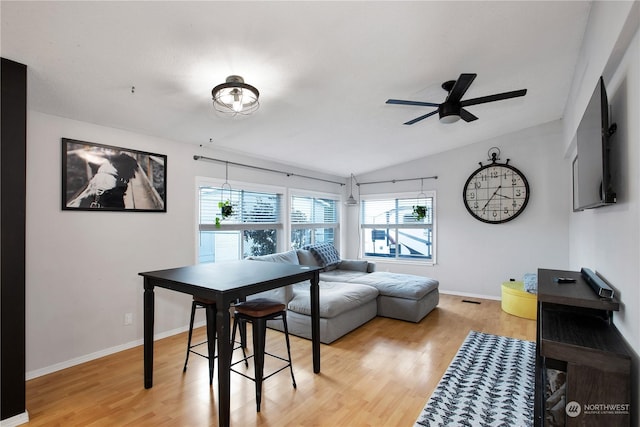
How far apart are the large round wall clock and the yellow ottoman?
123 centimetres

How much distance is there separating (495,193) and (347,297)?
10.8 feet

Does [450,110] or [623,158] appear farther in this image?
[450,110]

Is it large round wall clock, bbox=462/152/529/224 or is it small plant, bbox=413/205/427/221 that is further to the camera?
small plant, bbox=413/205/427/221

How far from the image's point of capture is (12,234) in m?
2.10

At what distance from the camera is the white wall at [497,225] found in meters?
4.87

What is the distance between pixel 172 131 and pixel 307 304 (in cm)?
244

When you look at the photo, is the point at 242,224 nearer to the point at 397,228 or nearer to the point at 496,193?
the point at 397,228

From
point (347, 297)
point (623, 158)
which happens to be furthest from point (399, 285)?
point (623, 158)

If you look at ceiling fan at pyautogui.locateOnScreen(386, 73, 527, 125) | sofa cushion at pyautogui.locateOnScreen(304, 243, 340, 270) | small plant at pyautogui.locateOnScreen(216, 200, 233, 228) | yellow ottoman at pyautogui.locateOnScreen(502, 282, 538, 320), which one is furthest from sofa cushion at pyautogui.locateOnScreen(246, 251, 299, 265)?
yellow ottoman at pyautogui.locateOnScreen(502, 282, 538, 320)

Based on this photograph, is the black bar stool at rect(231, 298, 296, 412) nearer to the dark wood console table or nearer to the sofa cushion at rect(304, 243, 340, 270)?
the dark wood console table

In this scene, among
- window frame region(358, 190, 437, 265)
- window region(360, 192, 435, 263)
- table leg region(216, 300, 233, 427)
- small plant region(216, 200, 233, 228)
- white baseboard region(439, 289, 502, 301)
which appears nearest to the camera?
table leg region(216, 300, 233, 427)

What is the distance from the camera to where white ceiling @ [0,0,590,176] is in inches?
74.7

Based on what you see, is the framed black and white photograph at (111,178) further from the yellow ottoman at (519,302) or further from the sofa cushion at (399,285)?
the yellow ottoman at (519,302)

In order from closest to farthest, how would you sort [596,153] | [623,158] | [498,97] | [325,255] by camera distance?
[623,158] < [596,153] < [498,97] < [325,255]
